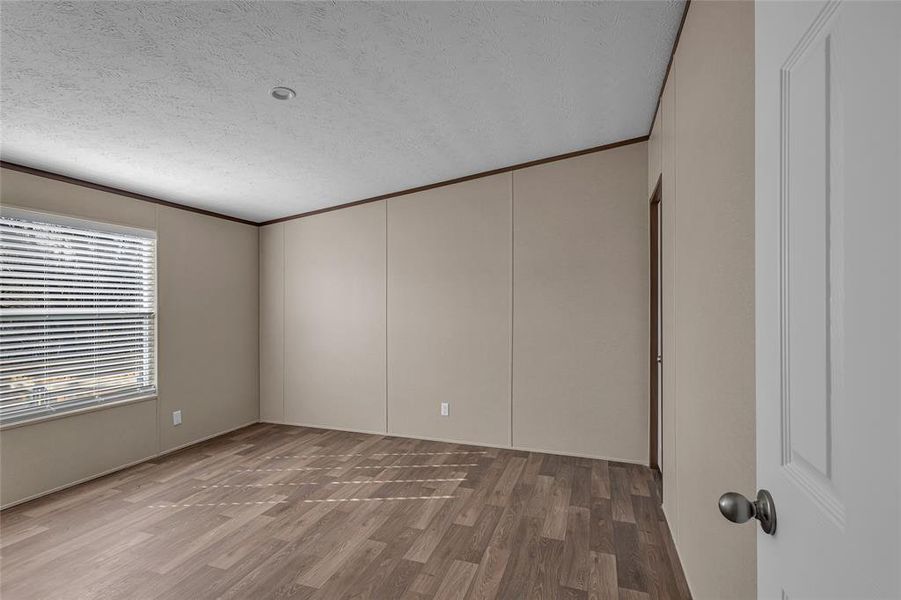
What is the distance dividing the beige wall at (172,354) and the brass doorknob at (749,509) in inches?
166

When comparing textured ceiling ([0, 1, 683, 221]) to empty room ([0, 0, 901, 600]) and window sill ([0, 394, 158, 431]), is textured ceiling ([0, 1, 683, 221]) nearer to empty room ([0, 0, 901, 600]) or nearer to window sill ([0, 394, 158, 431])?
empty room ([0, 0, 901, 600])

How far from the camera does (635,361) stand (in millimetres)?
3514

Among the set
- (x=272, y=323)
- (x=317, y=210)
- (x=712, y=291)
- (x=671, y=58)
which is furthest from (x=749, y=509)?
(x=272, y=323)

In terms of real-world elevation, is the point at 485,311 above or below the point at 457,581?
above

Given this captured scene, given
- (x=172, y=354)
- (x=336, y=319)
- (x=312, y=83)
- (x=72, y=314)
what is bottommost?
(x=172, y=354)

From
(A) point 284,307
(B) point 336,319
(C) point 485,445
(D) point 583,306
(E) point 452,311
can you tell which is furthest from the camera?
(A) point 284,307

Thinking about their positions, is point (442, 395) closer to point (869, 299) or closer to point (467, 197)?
point (467, 197)

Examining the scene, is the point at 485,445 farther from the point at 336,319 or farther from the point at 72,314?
the point at 72,314

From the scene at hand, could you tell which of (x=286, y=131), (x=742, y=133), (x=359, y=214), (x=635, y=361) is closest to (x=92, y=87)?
(x=286, y=131)

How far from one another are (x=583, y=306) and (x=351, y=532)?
97.3 inches

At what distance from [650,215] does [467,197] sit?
1623 millimetres

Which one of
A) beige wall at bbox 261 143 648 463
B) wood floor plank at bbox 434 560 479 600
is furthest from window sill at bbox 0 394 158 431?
wood floor plank at bbox 434 560 479 600

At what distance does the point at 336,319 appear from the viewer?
468 centimetres

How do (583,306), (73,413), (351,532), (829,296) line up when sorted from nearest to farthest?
(829,296) → (351,532) → (73,413) → (583,306)
